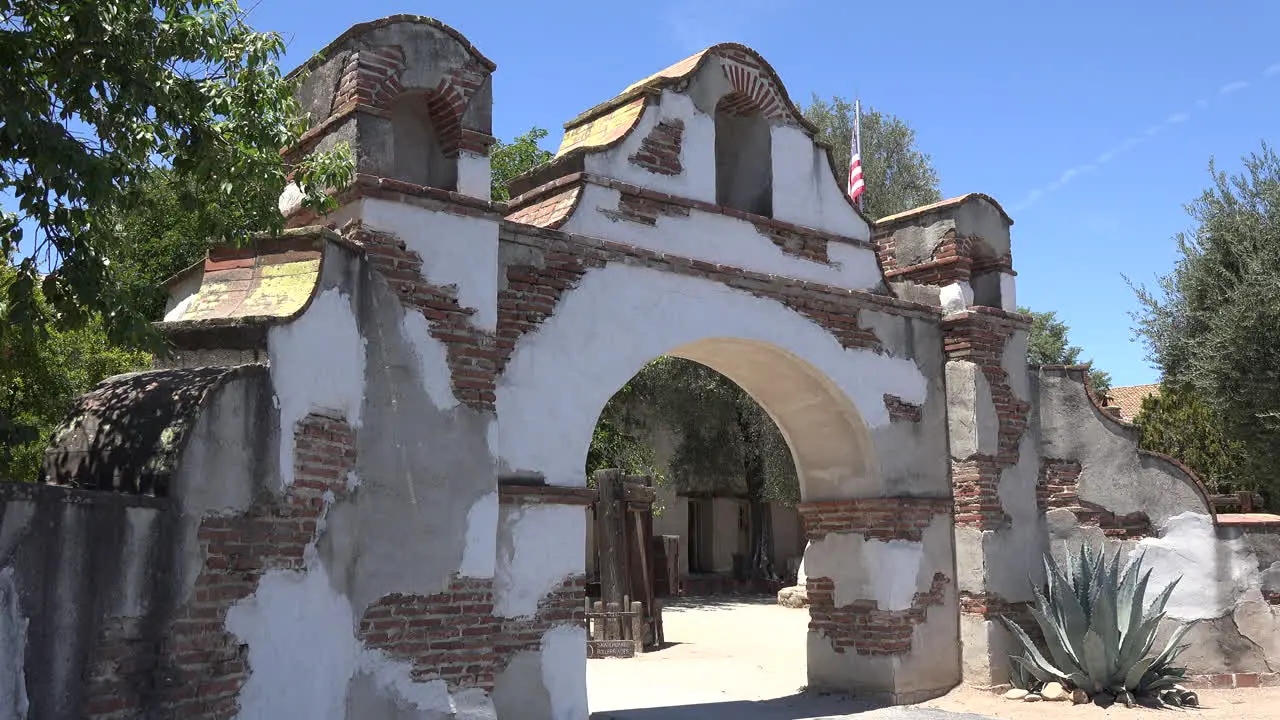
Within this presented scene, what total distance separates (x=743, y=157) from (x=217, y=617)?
6.15 meters

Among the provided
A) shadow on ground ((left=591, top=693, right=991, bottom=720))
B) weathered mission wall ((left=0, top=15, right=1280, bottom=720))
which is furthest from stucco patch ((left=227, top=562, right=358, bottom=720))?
shadow on ground ((left=591, top=693, right=991, bottom=720))

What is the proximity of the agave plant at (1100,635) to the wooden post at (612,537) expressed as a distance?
536 cm

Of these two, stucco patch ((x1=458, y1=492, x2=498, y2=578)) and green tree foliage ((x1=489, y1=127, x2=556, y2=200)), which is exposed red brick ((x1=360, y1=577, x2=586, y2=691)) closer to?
stucco patch ((x1=458, y1=492, x2=498, y2=578))

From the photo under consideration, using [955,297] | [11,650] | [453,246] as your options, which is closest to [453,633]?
[453,246]

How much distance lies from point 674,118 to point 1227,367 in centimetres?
965

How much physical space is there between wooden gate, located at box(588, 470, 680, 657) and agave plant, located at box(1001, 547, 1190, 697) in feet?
17.3

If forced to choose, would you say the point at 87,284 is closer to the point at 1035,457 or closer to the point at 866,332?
the point at 866,332

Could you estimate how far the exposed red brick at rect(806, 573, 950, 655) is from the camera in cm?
945

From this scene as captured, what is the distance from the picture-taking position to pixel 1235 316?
14.3 m

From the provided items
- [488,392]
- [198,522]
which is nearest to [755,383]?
[488,392]

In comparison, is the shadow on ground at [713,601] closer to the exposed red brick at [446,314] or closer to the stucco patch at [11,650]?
the exposed red brick at [446,314]

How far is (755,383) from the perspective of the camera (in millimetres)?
9977

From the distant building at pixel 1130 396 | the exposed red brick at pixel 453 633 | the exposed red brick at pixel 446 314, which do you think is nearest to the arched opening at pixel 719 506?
the exposed red brick at pixel 446 314

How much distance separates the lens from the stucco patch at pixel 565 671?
7352 mm
